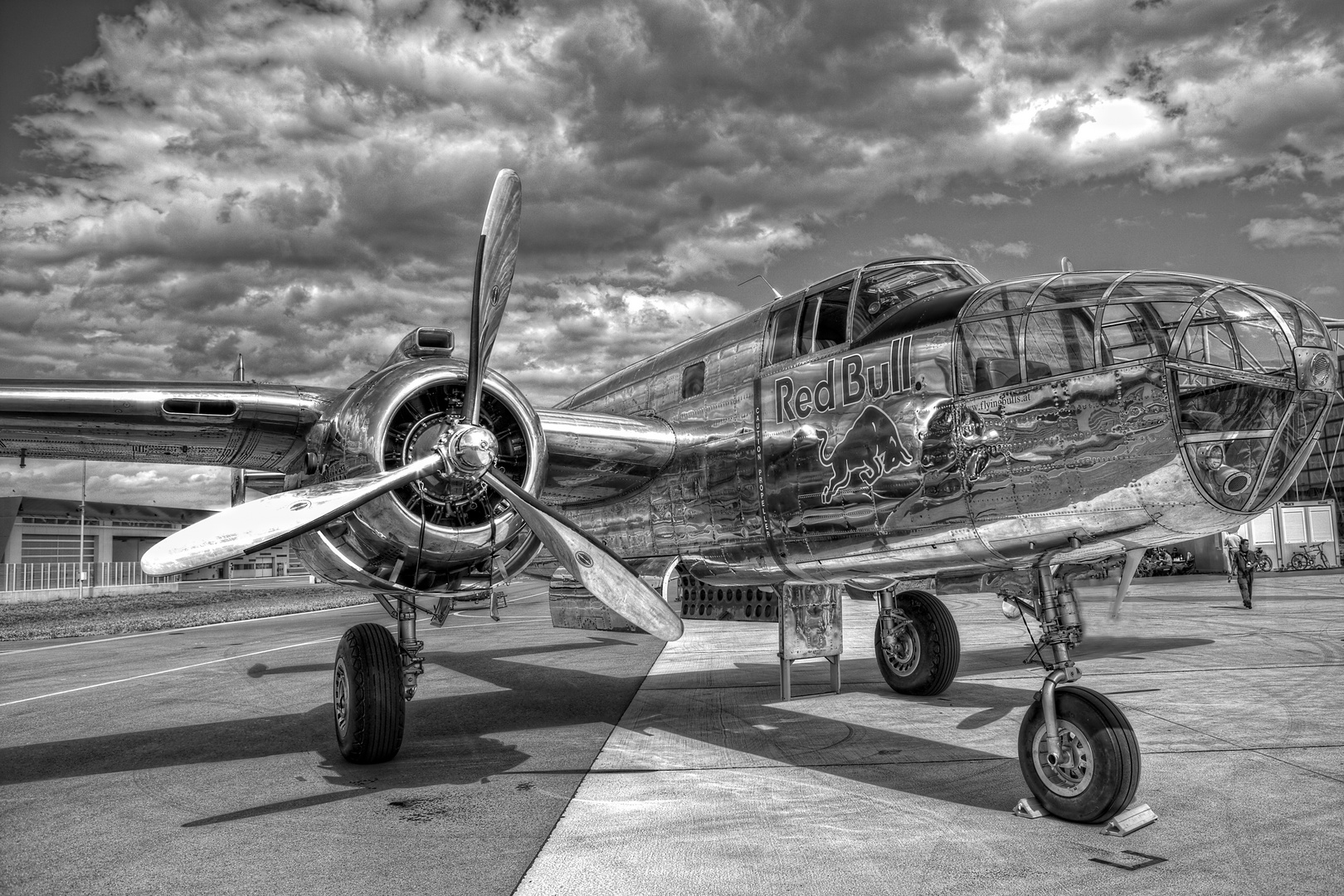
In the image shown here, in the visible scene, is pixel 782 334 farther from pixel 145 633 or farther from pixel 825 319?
pixel 145 633

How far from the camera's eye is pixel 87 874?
15.5 ft

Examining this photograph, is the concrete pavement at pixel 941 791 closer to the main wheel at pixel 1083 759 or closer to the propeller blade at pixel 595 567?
the main wheel at pixel 1083 759

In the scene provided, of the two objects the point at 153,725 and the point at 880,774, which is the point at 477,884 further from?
the point at 153,725

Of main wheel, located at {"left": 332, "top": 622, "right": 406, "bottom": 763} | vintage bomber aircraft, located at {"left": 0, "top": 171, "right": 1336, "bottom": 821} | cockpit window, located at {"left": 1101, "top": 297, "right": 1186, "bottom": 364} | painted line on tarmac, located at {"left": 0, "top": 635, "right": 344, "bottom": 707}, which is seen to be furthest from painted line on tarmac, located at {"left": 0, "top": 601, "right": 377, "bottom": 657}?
cockpit window, located at {"left": 1101, "top": 297, "right": 1186, "bottom": 364}

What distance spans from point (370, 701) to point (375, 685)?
0.13 metres

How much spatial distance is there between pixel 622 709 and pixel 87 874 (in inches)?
224

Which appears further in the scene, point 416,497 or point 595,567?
point 416,497

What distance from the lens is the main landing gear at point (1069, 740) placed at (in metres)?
5.03

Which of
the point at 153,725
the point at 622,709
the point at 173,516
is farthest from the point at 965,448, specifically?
the point at 173,516

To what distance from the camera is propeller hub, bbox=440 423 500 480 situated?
247 inches

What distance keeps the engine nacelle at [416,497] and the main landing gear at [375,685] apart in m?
0.70

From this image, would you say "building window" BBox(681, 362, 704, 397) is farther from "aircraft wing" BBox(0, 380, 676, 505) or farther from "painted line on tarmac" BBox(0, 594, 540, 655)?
"painted line on tarmac" BBox(0, 594, 540, 655)

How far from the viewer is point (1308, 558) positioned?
36156 millimetres

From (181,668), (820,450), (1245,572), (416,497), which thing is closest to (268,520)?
(416,497)
